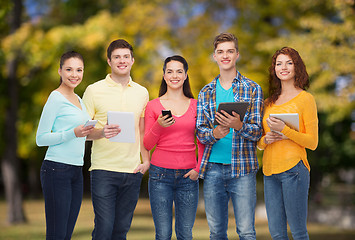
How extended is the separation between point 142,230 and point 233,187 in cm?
1231

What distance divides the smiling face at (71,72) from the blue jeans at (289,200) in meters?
2.13

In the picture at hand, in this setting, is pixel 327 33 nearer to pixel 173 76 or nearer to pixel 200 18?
pixel 200 18

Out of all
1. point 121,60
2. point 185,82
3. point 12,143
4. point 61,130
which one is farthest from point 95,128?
point 12,143

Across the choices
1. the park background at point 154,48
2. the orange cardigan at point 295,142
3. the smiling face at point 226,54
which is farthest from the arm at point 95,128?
the park background at point 154,48

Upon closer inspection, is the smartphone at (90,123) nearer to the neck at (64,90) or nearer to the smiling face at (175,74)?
the neck at (64,90)

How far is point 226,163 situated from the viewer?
4633 millimetres

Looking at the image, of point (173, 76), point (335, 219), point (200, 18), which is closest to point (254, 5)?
point (200, 18)

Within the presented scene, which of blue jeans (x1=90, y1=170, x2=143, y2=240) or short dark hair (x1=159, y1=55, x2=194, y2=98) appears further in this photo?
short dark hair (x1=159, y1=55, x2=194, y2=98)

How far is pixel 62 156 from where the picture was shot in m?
4.57

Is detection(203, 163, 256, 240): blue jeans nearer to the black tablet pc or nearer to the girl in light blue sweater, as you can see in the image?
the black tablet pc

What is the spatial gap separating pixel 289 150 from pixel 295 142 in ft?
0.32

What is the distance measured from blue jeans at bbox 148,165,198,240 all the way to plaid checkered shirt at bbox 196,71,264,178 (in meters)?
0.24

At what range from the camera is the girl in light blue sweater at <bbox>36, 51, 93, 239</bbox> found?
449cm

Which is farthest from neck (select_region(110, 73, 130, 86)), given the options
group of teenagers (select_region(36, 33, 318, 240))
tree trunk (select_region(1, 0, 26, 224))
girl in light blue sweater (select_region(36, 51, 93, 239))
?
tree trunk (select_region(1, 0, 26, 224))
